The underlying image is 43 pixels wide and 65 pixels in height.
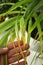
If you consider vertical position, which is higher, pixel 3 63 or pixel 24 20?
pixel 24 20

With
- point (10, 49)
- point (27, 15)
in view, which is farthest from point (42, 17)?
point (10, 49)

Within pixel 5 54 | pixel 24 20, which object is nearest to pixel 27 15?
pixel 24 20

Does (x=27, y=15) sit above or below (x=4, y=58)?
above

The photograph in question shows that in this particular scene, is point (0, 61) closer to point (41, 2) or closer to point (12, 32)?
point (12, 32)

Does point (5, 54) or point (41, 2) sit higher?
point (41, 2)

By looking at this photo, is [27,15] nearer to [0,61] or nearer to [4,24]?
[4,24]

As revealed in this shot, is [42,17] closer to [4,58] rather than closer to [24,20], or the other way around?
[24,20]

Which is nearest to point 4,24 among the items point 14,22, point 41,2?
point 14,22
